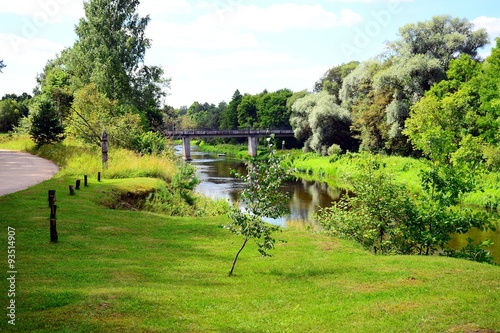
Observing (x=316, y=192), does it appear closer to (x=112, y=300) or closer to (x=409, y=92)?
(x=409, y=92)

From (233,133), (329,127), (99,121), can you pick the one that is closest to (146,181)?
(99,121)

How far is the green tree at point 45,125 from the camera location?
4300 cm

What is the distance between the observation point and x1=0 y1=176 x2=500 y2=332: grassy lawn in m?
8.39

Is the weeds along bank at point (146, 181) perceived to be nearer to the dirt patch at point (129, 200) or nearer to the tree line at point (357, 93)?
the dirt patch at point (129, 200)

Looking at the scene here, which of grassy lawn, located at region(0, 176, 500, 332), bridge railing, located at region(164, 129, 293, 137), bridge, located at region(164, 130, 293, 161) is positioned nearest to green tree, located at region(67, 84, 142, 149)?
grassy lawn, located at region(0, 176, 500, 332)

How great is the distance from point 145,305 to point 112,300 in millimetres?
661

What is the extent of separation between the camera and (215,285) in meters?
11.0

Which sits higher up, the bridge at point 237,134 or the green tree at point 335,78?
the green tree at point 335,78

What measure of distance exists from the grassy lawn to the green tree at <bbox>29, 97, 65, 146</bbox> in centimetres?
2839

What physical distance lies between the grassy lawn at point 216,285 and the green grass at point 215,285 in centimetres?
3

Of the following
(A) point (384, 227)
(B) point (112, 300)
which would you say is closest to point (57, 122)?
(A) point (384, 227)

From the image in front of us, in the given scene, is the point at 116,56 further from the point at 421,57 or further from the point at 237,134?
the point at 237,134

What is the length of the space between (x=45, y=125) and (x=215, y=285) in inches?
1507

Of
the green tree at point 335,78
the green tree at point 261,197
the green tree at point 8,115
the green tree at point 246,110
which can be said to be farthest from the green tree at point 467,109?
the green tree at point 246,110
